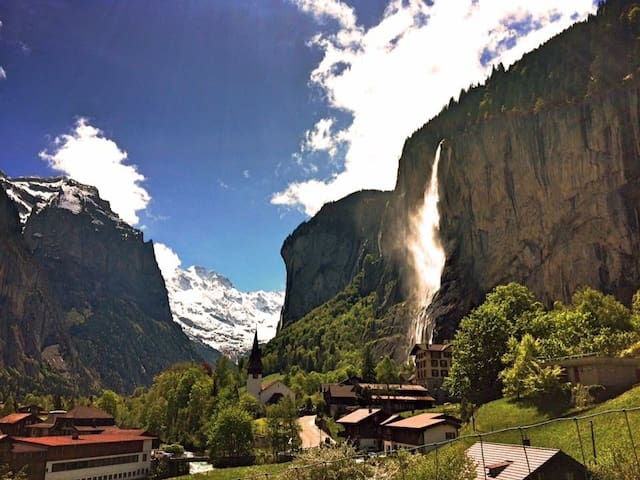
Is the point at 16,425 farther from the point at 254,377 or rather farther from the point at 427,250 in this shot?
the point at 427,250

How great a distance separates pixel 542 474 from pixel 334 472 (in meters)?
11.6

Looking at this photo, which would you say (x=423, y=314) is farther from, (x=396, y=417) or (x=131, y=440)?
(x=131, y=440)

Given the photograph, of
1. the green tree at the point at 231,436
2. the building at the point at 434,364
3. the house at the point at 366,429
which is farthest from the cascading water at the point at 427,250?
the green tree at the point at 231,436

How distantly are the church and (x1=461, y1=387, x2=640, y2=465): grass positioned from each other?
215 feet

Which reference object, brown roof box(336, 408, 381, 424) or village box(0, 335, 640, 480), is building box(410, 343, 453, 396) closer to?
village box(0, 335, 640, 480)

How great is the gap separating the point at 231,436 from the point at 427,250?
305ft

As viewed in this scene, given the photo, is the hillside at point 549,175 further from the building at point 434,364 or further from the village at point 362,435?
the village at point 362,435

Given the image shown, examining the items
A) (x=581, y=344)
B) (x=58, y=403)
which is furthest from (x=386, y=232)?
(x=581, y=344)

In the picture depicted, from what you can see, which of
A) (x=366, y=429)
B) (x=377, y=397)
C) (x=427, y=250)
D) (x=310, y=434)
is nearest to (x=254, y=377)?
Result: (x=377, y=397)

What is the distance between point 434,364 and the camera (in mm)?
105438

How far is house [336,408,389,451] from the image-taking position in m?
71.6

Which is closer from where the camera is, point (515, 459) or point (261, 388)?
point (515, 459)

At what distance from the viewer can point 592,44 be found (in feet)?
323

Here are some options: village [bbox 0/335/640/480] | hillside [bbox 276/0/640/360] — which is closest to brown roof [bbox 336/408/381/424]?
Answer: village [bbox 0/335/640/480]
